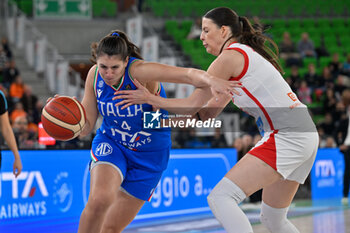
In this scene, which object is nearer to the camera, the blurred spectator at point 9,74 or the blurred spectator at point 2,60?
the blurred spectator at point 9,74

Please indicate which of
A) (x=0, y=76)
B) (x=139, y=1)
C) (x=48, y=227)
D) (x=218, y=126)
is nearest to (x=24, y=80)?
(x=0, y=76)

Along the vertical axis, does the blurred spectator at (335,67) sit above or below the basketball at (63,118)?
below

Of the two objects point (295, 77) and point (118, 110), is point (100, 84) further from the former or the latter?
point (295, 77)

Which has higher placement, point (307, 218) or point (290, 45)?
point (290, 45)

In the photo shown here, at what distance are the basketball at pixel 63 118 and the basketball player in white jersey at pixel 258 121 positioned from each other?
1.45 feet

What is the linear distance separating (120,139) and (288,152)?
1335mm

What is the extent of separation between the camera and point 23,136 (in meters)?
7.92

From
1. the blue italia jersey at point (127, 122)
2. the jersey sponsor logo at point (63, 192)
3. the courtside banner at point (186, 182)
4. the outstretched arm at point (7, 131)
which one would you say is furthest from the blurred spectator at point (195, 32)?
the blue italia jersey at point (127, 122)

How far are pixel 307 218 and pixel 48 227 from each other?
3619 millimetres

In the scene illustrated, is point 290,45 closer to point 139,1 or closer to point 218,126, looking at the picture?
point 139,1

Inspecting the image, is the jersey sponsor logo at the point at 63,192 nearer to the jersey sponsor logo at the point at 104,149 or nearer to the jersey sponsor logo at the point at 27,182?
the jersey sponsor logo at the point at 27,182

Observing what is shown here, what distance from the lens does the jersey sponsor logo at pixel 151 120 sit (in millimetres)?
4411

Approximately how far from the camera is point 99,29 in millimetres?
18844

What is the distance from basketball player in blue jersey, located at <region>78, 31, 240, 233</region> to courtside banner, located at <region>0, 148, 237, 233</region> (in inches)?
103
